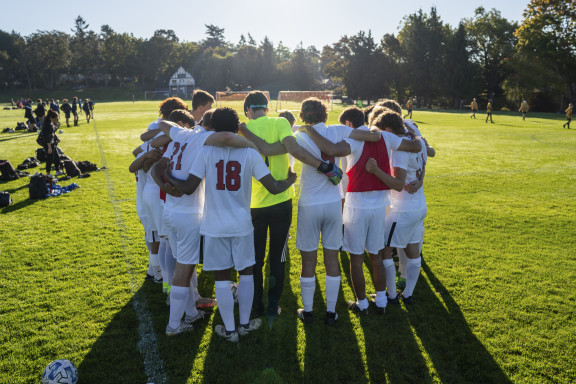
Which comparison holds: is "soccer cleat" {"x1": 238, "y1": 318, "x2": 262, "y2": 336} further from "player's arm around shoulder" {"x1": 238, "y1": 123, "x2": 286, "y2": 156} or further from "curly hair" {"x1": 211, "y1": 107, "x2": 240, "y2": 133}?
"curly hair" {"x1": 211, "y1": 107, "x2": 240, "y2": 133}

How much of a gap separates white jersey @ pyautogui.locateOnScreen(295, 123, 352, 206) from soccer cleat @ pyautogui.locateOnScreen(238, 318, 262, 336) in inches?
56.4

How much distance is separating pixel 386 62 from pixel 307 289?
7017 centimetres

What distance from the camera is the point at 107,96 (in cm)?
8031

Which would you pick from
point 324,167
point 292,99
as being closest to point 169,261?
point 324,167

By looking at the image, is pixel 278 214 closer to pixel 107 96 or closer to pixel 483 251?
pixel 483 251

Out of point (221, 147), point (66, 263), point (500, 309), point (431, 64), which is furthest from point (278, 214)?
point (431, 64)

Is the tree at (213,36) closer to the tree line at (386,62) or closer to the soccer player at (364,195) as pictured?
the tree line at (386,62)

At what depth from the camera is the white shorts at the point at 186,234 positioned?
363 cm

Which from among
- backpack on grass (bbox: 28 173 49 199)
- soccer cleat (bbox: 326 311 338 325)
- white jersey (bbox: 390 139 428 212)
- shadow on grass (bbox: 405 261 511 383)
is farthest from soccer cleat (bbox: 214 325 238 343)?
backpack on grass (bbox: 28 173 49 199)

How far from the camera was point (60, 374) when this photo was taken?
3.13 meters

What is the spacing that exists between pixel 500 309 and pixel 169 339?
3.92 m

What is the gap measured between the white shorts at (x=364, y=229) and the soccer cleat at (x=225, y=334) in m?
1.54

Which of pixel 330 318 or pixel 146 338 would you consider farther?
pixel 330 318

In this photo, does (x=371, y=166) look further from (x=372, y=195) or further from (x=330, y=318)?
(x=330, y=318)
